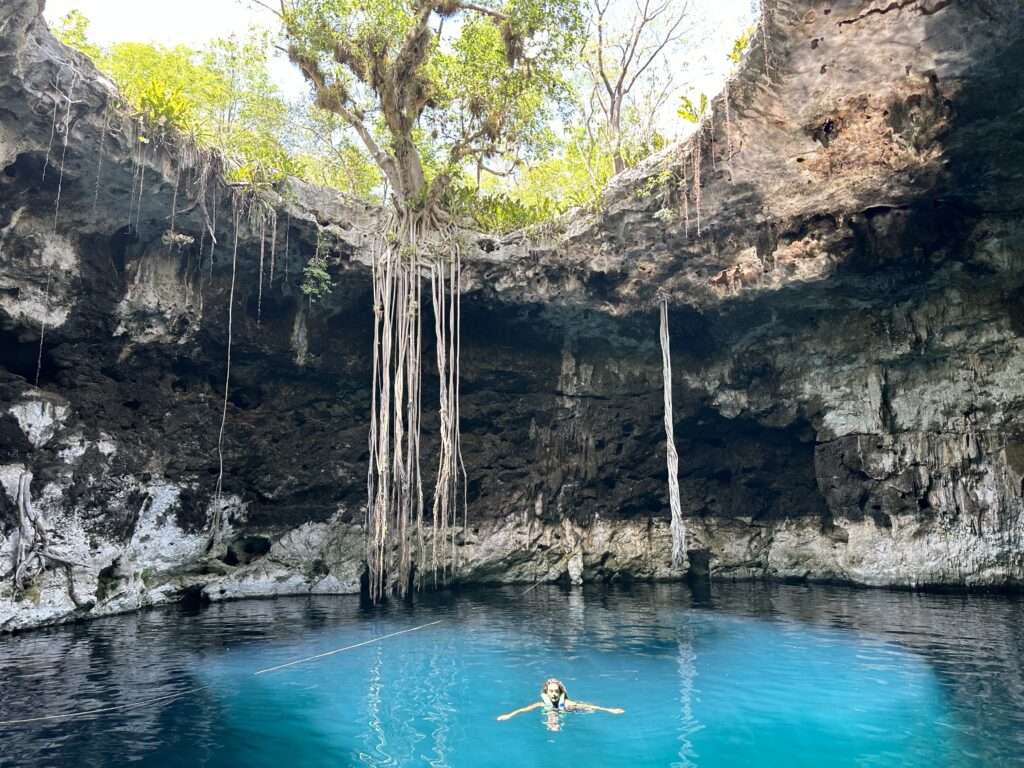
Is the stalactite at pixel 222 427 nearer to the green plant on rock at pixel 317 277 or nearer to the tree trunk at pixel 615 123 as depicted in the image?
the green plant on rock at pixel 317 277

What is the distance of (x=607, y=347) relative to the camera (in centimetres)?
1315

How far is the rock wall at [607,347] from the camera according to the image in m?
8.16

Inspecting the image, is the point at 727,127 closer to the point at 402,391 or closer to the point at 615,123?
the point at 402,391

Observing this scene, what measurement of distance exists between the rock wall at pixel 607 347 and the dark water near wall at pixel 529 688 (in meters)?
2.33

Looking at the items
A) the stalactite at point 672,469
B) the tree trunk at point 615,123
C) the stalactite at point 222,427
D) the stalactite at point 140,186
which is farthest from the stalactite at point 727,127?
the stalactite at point 140,186

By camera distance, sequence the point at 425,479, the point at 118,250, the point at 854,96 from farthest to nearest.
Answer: the point at 425,479, the point at 118,250, the point at 854,96

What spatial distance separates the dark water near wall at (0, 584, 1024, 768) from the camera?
4.06m

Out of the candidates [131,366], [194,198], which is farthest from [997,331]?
[131,366]

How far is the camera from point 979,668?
569 centimetres

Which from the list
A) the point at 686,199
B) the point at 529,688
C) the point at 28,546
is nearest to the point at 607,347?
the point at 686,199

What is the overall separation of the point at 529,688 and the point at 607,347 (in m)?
8.54

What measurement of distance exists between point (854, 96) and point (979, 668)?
20.9 ft

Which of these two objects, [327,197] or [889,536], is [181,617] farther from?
[889,536]

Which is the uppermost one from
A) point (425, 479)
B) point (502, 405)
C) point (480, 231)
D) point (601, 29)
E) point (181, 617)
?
point (601, 29)
